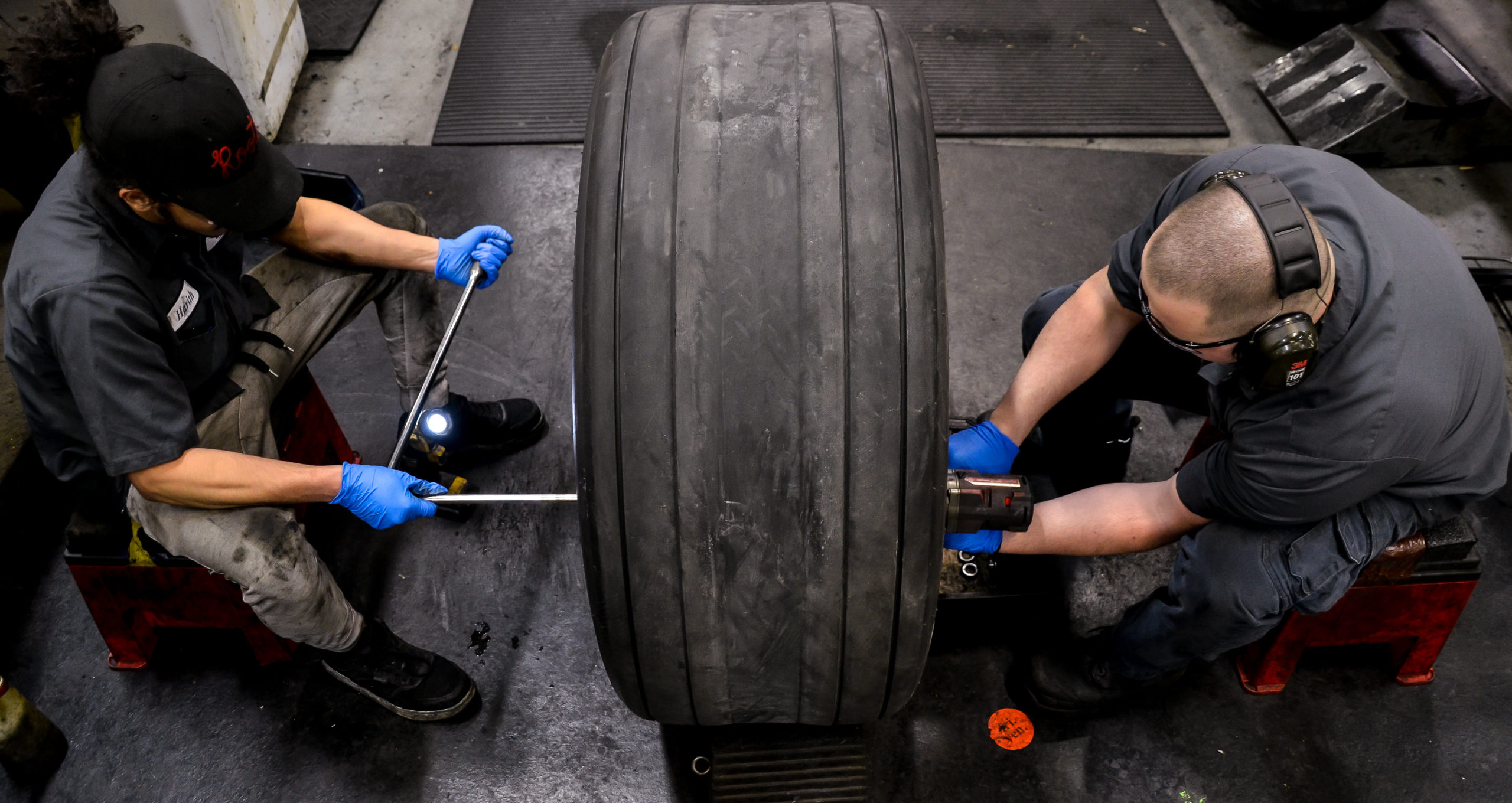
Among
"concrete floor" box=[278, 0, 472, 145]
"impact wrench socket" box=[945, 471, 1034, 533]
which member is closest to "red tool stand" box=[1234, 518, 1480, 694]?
"impact wrench socket" box=[945, 471, 1034, 533]

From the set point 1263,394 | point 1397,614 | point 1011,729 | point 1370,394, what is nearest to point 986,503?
point 1263,394

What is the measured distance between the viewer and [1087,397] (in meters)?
2.14

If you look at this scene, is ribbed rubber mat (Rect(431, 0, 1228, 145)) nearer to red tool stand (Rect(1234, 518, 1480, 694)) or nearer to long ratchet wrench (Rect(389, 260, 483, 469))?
long ratchet wrench (Rect(389, 260, 483, 469))

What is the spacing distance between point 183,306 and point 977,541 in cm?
150

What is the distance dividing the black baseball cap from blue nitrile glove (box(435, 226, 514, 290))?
1.68ft

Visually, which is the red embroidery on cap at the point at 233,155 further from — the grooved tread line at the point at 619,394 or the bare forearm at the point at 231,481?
the grooved tread line at the point at 619,394

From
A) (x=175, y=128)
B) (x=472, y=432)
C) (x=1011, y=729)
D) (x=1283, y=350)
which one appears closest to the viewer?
(x=1283, y=350)

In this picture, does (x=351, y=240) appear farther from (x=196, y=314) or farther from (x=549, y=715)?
(x=549, y=715)

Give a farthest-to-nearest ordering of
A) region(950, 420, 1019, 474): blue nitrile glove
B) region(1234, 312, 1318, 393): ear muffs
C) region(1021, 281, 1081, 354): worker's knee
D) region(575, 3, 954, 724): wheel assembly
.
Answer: region(1021, 281, 1081, 354): worker's knee, region(950, 420, 1019, 474): blue nitrile glove, region(1234, 312, 1318, 393): ear muffs, region(575, 3, 954, 724): wheel assembly

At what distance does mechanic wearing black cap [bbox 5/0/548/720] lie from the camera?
5.10 feet

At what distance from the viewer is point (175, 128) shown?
60.9 inches

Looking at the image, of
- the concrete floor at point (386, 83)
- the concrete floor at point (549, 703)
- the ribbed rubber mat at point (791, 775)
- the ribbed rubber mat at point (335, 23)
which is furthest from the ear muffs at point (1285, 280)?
the ribbed rubber mat at point (335, 23)

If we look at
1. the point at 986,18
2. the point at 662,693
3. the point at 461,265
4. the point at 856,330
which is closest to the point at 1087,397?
the point at 856,330

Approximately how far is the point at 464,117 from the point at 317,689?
2.06 metres
